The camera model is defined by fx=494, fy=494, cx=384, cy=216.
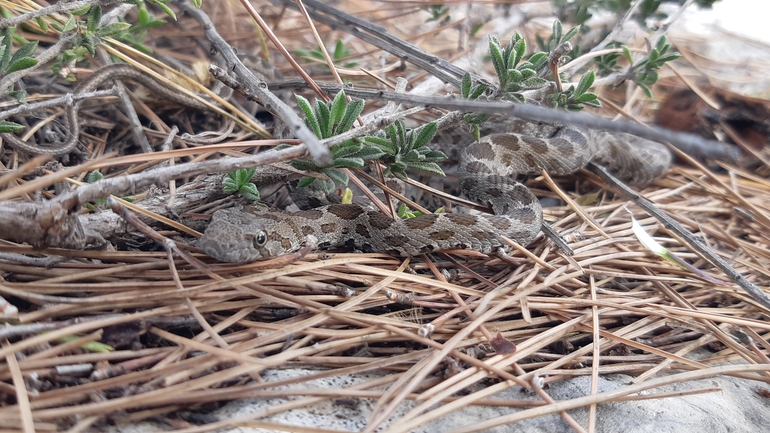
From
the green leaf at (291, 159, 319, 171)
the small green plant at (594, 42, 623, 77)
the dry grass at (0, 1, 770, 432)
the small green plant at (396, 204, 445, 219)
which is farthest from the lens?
the small green plant at (594, 42, 623, 77)

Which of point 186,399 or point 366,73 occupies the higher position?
point 366,73

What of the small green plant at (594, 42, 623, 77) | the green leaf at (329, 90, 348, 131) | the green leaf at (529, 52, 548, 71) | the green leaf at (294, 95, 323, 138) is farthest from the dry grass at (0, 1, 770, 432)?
the small green plant at (594, 42, 623, 77)

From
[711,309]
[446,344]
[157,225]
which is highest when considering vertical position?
[157,225]

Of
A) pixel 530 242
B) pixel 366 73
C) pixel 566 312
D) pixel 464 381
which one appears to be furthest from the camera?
pixel 366 73

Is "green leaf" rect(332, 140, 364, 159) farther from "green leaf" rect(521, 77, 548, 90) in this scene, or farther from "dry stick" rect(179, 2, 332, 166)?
"green leaf" rect(521, 77, 548, 90)

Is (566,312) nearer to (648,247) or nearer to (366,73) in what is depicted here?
(648,247)

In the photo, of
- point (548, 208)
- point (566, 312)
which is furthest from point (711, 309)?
point (548, 208)
